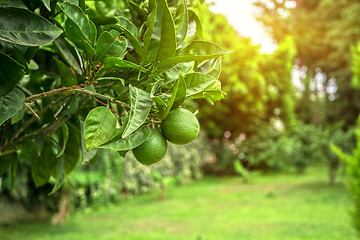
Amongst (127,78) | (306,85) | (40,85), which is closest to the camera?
(127,78)

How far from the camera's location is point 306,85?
797 inches

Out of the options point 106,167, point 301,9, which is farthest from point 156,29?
point 301,9

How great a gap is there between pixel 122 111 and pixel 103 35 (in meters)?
0.19

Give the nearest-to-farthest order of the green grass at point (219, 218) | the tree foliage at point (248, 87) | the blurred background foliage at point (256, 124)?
the green grass at point (219, 218), the blurred background foliage at point (256, 124), the tree foliage at point (248, 87)

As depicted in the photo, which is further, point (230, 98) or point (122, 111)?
point (230, 98)

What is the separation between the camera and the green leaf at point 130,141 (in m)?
0.64

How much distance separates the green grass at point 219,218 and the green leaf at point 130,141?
4.18 metres

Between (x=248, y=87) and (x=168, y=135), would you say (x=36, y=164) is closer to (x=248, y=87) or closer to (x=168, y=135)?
(x=168, y=135)

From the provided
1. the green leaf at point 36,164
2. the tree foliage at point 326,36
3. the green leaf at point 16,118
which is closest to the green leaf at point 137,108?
the green leaf at point 16,118

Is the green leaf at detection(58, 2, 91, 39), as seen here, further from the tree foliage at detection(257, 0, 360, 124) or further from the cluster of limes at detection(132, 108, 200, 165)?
the tree foliage at detection(257, 0, 360, 124)

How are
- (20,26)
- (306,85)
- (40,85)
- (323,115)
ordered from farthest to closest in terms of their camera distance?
(306,85) < (323,115) < (40,85) < (20,26)

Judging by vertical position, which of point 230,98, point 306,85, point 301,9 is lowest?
point 230,98

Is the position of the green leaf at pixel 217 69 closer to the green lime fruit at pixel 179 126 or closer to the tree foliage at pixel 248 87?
the green lime fruit at pixel 179 126

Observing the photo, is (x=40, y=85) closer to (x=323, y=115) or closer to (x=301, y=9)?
(x=323, y=115)
